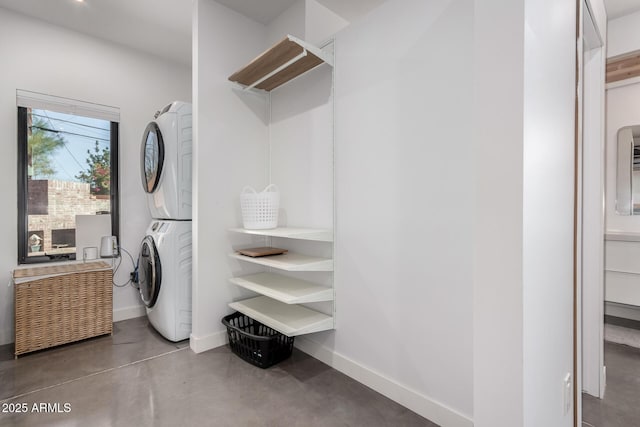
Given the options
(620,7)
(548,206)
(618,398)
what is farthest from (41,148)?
(620,7)

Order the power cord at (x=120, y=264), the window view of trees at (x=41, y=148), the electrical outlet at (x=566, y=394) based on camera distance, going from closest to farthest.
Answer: the electrical outlet at (x=566, y=394) → the window view of trees at (x=41, y=148) → the power cord at (x=120, y=264)

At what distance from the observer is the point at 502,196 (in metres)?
0.85

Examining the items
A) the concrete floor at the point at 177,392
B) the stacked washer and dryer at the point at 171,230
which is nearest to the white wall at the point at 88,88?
the stacked washer and dryer at the point at 171,230

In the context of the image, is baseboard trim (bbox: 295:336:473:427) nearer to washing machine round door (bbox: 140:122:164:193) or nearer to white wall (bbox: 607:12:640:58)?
washing machine round door (bbox: 140:122:164:193)

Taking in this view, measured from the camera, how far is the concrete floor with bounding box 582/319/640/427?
1.57 metres

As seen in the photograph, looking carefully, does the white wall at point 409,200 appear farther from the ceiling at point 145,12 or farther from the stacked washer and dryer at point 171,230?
the stacked washer and dryer at point 171,230

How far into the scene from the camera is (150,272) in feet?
8.43

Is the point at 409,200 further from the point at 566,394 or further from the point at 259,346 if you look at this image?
the point at 259,346

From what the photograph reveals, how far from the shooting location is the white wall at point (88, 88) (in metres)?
2.48

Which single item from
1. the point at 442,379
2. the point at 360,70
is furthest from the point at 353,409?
the point at 360,70

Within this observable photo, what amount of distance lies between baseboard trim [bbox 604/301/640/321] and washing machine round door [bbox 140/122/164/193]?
415cm

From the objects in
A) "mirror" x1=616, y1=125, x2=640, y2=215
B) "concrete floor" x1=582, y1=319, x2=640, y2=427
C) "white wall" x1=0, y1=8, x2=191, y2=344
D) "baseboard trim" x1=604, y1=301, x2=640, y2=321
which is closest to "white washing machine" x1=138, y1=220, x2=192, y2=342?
"white wall" x1=0, y1=8, x2=191, y2=344

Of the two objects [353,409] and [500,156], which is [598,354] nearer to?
[353,409]

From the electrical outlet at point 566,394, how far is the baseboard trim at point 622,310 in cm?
223
